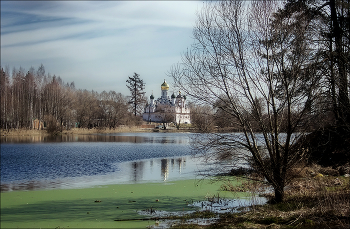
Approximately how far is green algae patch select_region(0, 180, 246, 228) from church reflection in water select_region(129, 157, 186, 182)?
7.02ft

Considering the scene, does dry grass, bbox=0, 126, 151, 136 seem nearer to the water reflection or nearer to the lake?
the lake

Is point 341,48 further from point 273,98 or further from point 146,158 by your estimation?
point 146,158

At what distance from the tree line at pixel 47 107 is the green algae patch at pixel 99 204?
131ft

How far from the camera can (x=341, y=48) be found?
12.6 m

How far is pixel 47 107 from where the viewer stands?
192 ft

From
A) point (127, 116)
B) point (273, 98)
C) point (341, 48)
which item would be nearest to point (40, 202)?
point (273, 98)

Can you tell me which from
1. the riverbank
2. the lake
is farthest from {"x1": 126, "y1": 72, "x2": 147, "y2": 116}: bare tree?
the lake

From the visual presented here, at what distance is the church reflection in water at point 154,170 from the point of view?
17095mm

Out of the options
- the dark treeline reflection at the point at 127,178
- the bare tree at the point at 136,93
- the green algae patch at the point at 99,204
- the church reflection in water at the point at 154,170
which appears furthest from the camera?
the bare tree at the point at 136,93

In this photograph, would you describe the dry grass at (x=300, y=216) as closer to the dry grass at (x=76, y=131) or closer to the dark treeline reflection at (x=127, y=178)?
the dark treeline reflection at (x=127, y=178)

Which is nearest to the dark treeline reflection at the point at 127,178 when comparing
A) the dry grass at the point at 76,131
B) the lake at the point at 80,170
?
the lake at the point at 80,170

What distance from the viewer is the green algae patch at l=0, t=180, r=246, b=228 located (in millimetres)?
8969

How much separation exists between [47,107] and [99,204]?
51.6 meters

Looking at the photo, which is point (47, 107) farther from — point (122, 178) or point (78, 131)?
point (122, 178)
